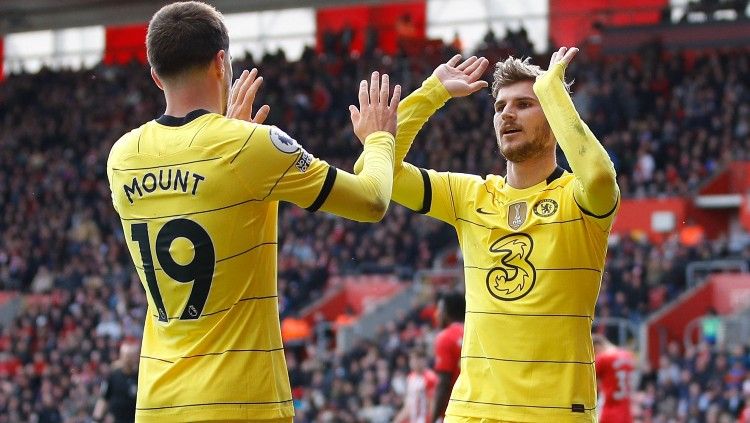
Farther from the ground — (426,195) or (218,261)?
(426,195)

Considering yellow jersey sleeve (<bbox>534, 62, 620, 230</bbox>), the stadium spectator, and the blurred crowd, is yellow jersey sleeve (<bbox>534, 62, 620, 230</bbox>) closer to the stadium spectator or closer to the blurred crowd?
the stadium spectator

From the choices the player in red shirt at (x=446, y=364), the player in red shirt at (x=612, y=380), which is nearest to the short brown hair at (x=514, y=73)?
the player in red shirt at (x=446, y=364)

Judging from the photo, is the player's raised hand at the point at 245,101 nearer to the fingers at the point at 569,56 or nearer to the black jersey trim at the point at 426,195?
the black jersey trim at the point at 426,195

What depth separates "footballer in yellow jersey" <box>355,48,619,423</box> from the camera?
4.83 metres

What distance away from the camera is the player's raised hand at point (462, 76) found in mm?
5141

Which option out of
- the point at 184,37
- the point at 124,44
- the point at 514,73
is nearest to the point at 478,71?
the point at 514,73

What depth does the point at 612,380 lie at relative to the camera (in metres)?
9.46

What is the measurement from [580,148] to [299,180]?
49.1 inches

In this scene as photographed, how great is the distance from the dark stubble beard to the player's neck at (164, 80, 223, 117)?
1.47 m

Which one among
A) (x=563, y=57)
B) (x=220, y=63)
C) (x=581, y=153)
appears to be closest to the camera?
(x=220, y=63)

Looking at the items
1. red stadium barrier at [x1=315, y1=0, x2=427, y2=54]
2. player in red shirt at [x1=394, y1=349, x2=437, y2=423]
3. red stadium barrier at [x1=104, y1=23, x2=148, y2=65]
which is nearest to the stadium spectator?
player in red shirt at [x1=394, y1=349, x2=437, y2=423]

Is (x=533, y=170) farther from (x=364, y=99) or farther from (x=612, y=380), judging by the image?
(x=612, y=380)

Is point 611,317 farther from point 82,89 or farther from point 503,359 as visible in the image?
point 82,89

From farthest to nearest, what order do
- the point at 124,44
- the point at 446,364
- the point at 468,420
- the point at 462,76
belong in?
the point at 124,44 → the point at 446,364 → the point at 462,76 → the point at 468,420
